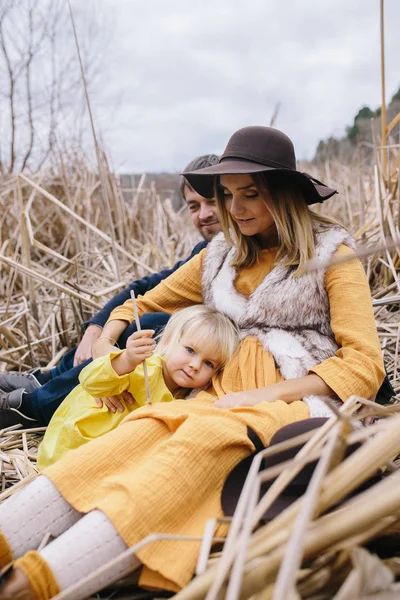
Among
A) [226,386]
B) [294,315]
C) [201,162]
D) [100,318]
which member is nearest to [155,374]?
[226,386]

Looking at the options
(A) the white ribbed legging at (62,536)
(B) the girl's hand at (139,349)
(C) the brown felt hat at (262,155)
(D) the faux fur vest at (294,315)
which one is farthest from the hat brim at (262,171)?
(A) the white ribbed legging at (62,536)

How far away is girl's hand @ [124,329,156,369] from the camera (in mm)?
1499

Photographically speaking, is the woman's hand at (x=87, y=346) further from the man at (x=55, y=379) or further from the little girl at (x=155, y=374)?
the little girl at (x=155, y=374)

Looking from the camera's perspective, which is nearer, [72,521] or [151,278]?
[72,521]

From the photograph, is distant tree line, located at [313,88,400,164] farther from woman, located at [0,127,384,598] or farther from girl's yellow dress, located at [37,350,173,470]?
girl's yellow dress, located at [37,350,173,470]

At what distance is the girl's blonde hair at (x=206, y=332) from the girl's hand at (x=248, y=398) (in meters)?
0.20

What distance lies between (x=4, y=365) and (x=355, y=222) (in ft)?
8.72

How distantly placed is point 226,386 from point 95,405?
1.31ft

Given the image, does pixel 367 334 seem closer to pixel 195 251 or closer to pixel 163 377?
pixel 163 377

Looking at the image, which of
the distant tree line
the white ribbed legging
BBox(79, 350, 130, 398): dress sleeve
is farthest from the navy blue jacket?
the distant tree line

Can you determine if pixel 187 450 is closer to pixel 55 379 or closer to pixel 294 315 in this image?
pixel 294 315

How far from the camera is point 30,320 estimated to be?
284 centimetres

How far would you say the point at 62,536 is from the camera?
3.44 feet

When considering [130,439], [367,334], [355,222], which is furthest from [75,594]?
[355,222]
